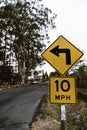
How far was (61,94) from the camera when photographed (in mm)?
8148

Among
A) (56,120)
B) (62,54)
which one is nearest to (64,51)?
(62,54)

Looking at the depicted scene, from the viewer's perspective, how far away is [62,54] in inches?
325

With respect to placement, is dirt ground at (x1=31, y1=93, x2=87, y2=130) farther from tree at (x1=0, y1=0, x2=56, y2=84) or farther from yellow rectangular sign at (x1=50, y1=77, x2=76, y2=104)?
tree at (x1=0, y1=0, x2=56, y2=84)

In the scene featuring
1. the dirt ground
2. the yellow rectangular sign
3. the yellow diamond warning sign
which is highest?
the yellow diamond warning sign

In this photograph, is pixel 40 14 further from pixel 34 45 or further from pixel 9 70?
pixel 9 70

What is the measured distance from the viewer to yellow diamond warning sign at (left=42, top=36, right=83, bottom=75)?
8.15 meters

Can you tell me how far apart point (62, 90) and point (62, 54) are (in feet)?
2.71

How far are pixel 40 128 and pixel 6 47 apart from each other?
165ft

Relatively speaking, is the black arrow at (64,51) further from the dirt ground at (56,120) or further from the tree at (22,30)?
the tree at (22,30)

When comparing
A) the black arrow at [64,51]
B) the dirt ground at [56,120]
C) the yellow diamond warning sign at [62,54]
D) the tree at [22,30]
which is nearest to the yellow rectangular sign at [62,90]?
the yellow diamond warning sign at [62,54]

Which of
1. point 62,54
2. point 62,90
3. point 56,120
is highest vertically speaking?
point 62,54

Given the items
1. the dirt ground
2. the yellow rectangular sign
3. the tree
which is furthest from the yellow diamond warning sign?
the tree

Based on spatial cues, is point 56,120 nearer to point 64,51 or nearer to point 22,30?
point 64,51

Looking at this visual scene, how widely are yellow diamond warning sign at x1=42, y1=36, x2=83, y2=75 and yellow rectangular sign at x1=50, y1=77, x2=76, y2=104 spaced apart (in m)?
0.23
